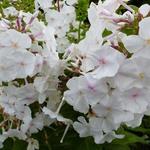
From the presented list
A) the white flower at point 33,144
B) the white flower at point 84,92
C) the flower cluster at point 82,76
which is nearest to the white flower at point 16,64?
the flower cluster at point 82,76

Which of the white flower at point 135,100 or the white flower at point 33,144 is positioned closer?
the white flower at point 135,100

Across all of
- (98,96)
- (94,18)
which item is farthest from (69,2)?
(98,96)

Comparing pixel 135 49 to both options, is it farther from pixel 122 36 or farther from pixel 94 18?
pixel 94 18

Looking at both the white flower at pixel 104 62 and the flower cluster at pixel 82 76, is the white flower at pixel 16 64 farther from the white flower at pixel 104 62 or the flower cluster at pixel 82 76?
the white flower at pixel 104 62

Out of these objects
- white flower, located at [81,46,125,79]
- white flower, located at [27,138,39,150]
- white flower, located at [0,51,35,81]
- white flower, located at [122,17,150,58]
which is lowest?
white flower, located at [27,138,39,150]

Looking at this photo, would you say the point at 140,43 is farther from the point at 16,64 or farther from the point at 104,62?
the point at 16,64

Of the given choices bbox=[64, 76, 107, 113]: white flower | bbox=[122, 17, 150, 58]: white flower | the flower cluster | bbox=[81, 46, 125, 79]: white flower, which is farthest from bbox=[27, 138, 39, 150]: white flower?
bbox=[122, 17, 150, 58]: white flower

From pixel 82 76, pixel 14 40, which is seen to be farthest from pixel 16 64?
pixel 82 76

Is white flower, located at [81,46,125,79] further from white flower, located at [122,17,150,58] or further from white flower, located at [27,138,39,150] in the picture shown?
white flower, located at [27,138,39,150]

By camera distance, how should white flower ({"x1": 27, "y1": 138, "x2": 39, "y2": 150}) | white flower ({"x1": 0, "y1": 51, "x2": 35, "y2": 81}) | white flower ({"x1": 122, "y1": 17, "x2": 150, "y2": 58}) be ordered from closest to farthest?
white flower ({"x1": 122, "y1": 17, "x2": 150, "y2": 58})
white flower ({"x1": 0, "y1": 51, "x2": 35, "y2": 81})
white flower ({"x1": 27, "y1": 138, "x2": 39, "y2": 150})
